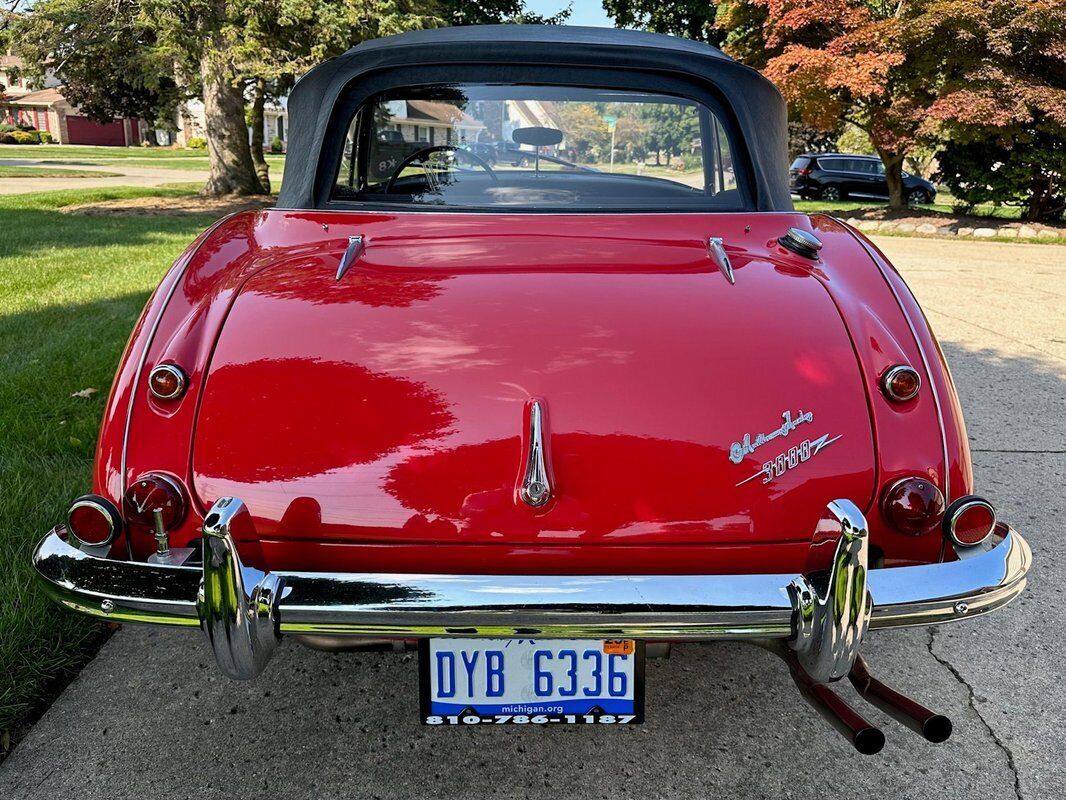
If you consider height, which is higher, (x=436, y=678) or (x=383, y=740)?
(x=436, y=678)

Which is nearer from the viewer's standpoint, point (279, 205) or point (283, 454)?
point (283, 454)

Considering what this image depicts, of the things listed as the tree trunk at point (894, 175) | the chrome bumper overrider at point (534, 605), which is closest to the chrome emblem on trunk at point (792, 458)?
the chrome bumper overrider at point (534, 605)

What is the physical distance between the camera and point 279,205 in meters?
2.78

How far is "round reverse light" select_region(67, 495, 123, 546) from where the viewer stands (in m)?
1.82

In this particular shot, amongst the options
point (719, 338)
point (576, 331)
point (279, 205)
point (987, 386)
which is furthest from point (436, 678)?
point (987, 386)

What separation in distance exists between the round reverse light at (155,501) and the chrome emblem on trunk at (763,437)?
1.15m

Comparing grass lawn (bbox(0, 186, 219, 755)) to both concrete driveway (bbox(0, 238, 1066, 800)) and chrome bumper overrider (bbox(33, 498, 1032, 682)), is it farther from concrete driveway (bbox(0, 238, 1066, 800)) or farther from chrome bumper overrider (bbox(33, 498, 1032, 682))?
chrome bumper overrider (bbox(33, 498, 1032, 682))

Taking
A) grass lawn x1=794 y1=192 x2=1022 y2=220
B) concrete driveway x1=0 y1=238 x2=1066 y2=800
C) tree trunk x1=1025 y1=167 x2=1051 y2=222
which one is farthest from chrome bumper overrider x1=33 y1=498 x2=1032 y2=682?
tree trunk x1=1025 y1=167 x2=1051 y2=222

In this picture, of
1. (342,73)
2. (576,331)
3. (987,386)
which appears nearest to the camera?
(576,331)

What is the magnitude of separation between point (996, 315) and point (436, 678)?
7359 millimetres

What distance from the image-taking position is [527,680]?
1.79 metres

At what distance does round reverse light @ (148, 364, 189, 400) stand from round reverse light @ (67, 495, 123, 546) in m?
0.25

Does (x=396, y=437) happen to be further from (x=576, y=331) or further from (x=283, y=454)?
(x=576, y=331)

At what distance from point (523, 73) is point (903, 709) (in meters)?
2.05
